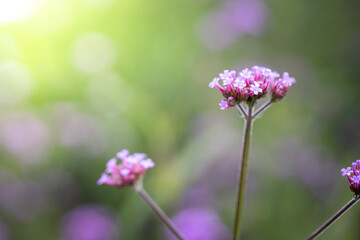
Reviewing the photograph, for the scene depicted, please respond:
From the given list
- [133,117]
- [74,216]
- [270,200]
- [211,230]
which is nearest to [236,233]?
[211,230]

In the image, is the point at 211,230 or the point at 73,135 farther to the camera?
the point at 73,135

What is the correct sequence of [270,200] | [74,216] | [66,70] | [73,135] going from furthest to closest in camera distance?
[66,70] < [73,135] < [74,216] < [270,200]

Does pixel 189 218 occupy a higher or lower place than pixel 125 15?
lower

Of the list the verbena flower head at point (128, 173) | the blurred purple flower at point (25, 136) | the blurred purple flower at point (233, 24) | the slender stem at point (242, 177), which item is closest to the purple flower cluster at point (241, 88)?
the slender stem at point (242, 177)

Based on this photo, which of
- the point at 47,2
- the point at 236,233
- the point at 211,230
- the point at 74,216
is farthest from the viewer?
the point at 47,2

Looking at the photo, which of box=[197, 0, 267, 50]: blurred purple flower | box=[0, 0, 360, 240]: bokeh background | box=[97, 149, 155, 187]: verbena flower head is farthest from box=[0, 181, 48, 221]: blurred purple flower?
box=[197, 0, 267, 50]: blurred purple flower

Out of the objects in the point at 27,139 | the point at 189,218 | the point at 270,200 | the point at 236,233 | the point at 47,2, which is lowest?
the point at 270,200

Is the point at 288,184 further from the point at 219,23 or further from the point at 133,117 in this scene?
the point at 219,23

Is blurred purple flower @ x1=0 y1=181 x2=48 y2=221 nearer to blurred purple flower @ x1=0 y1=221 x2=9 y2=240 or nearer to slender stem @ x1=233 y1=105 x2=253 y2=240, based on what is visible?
blurred purple flower @ x1=0 y1=221 x2=9 y2=240
